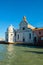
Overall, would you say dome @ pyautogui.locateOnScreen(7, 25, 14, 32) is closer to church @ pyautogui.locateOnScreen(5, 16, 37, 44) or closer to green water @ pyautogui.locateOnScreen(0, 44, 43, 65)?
church @ pyautogui.locateOnScreen(5, 16, 37, 44)

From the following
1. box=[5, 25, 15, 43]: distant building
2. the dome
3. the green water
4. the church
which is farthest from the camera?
the dome

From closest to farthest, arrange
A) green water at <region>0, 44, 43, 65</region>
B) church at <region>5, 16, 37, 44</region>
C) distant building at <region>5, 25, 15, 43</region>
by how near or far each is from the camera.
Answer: green water at <region>0, 44, 43, 65</region>, church at <region>5, 16, 37, 44</region>, distant building at <region>5, 25, 15, 43</region>

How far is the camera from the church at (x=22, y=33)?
2249 inches

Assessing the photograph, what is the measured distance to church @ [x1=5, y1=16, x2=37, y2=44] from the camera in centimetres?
5712

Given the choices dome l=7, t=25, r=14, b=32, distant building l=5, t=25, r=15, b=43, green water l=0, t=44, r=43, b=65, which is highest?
dome l=7, t=25, r=14, b=32

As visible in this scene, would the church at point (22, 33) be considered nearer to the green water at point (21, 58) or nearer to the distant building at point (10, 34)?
the distant building at point (10, 34)

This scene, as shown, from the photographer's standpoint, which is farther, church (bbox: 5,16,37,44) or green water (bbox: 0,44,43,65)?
church (bbox: 5,16,37,44)

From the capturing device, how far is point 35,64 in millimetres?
13508

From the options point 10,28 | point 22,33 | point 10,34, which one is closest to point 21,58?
point 22,33

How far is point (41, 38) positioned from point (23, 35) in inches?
382

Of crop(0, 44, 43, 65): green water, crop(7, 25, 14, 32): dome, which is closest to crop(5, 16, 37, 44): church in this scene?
crop(7, 25, 14, 32): dome

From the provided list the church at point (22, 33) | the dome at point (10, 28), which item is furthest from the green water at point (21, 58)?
the dome at point (10, 28)

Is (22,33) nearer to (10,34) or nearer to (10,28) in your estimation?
(10,34)

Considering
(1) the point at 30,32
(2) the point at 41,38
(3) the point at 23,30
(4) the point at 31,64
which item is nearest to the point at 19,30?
(3) the point at 23,30
